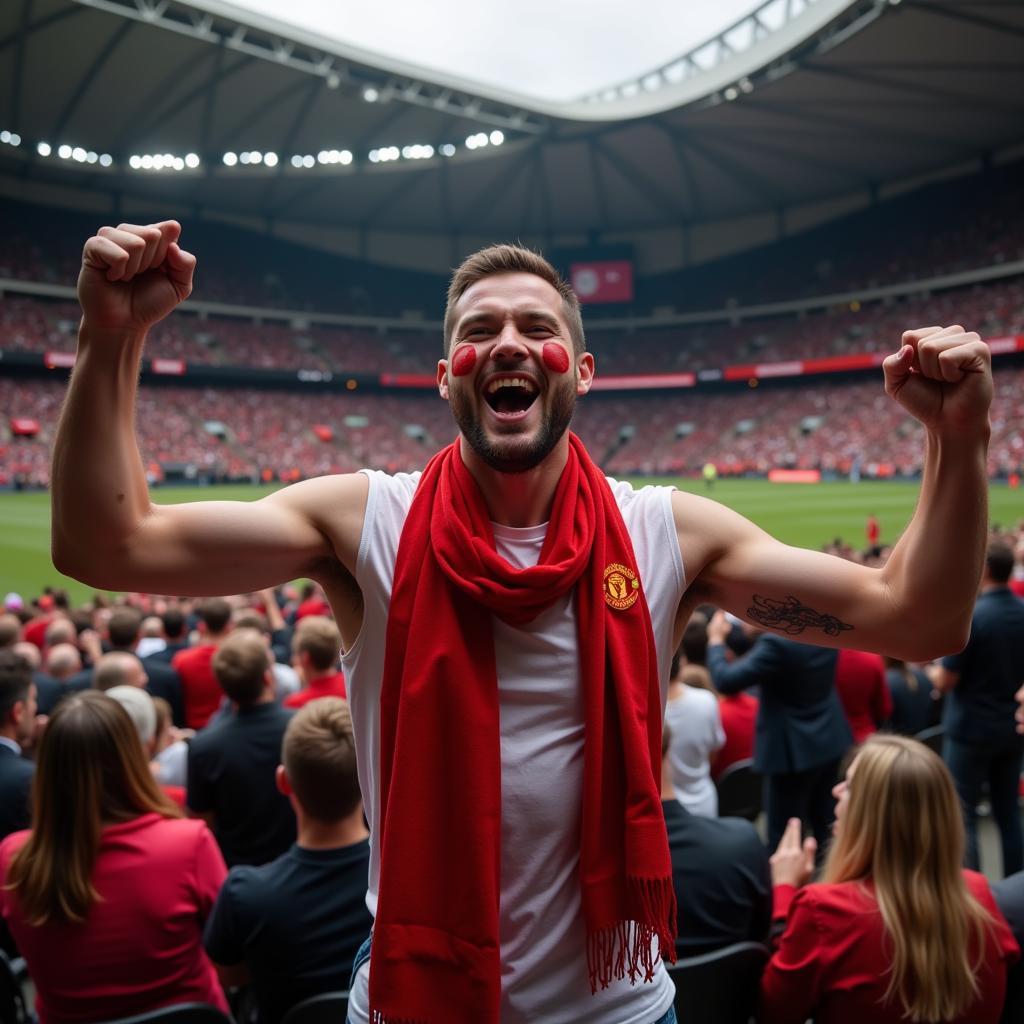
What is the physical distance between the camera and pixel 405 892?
70.4 inches

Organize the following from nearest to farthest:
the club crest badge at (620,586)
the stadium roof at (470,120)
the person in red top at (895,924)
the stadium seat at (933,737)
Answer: the club crest badge at (620,586) → the person in red top at (895,924) → the stadium seat at (933,737) → the stadium roof at (470,120)

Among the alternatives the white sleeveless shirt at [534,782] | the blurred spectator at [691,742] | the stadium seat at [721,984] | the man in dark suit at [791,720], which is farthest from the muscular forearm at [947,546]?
the man in dark suit at [791,720]

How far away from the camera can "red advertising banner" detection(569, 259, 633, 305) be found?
6003cm

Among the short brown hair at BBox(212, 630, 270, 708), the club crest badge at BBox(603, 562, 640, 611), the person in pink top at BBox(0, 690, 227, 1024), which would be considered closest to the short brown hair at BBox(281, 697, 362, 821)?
the person in pink top at BBox(0, 690, 227, 1024)

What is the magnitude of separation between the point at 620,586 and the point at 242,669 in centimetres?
269

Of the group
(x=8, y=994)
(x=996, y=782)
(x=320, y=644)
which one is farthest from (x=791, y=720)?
(x=8, y=994)

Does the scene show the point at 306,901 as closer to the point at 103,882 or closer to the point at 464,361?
the point at 103,882

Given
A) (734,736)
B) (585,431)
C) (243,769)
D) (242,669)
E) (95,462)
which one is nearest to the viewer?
(95,462)

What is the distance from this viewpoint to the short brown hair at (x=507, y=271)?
2.21m

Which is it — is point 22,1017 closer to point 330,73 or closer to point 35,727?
point 35,727

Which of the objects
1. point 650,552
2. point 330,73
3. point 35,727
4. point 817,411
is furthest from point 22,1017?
point 817,411

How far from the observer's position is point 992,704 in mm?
5047

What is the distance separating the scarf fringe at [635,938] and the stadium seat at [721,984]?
0.83m

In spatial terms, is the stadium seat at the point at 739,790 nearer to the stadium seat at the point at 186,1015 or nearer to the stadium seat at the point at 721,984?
the stadium seat at the point at 721,984
